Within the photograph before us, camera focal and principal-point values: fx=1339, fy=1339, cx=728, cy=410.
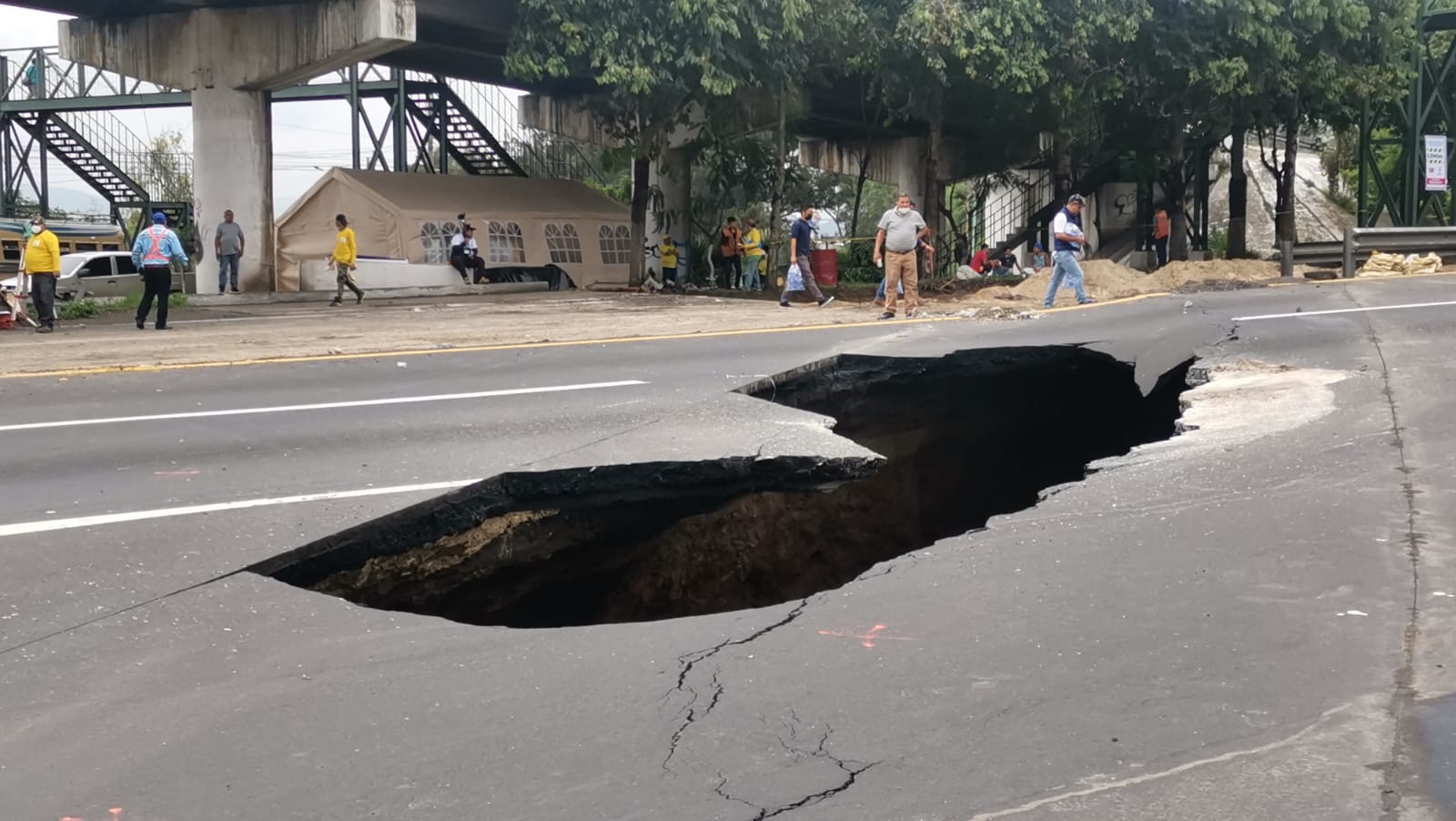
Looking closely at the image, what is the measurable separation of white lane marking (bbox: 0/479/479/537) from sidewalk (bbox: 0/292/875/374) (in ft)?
20.9

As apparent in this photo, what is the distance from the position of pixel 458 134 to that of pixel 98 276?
12.8 metres

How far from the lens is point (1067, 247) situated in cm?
1802

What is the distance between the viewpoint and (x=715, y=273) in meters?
33.3

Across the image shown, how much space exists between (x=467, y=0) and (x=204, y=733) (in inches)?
923

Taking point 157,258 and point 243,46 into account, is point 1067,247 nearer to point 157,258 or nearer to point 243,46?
point 157,258

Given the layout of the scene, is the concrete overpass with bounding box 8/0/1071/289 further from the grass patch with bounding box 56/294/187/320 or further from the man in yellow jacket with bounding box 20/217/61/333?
the man in yellow jacket with bounding box 20/217/61/333

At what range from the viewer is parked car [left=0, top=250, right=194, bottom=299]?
28.2 meters

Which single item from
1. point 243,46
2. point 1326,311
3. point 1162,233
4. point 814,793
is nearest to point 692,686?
point 814,793

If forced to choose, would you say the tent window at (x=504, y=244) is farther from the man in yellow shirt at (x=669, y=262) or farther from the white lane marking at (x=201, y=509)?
the white lane marking at (x=201, y=509)

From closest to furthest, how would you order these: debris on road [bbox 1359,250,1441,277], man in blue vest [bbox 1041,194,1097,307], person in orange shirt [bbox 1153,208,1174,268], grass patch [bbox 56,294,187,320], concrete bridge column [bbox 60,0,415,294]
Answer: man in blue vest [bbox 1041,194,1097,307], grass patch [bbox 56,294,187,320], debris on road [bbox 1359,250,1441,277], concrete bridge column [bbox 60,0,415,294], person in orange shirt [bbox 1153,208,1174,268]

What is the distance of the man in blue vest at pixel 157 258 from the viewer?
1647cm

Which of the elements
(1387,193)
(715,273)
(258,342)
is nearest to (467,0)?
(715,273)

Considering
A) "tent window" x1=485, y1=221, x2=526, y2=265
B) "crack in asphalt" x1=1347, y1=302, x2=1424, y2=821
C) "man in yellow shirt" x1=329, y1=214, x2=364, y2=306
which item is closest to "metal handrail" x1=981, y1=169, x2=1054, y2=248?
"tent window" x1=485, y1=221, x2=526, y2=265

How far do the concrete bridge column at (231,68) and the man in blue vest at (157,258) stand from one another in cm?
799
